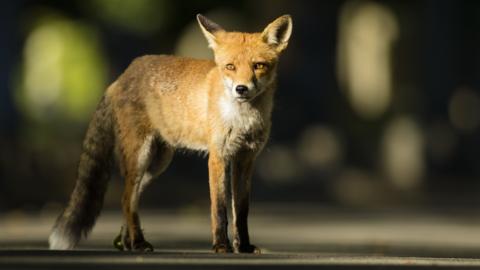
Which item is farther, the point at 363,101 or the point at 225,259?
the point at 363,101

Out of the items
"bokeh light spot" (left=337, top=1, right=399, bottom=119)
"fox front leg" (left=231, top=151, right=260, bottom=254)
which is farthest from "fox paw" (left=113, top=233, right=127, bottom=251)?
"bokeh light spot" (left=337, top=1, right=399, bottom=119)

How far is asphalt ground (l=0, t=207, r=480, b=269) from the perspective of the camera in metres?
12.0

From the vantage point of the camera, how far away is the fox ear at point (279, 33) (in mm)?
13102

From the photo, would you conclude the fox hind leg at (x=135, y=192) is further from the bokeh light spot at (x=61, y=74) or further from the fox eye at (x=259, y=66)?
the bokeh light spot at (x=61, y=74)

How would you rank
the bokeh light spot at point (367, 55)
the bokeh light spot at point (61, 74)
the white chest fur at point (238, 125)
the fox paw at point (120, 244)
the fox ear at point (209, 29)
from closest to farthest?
the white chest fur at point (238, 125) → the fox ear at point (209, 29) → the fox paw at point (120, 244) → the bokeh light spot at point (367, 55) → the bokeh light spot at point (61, 74)

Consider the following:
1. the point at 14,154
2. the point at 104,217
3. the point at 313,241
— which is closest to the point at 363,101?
the point at 14,154

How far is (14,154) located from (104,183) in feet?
42.7

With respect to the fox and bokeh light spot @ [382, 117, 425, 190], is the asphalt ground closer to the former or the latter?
the fox

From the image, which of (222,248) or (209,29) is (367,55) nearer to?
(209,29)

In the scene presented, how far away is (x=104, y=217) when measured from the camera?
21312 millimetres

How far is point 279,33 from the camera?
1320cm

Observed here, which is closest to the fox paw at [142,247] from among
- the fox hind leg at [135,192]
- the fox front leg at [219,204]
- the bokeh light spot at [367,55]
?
the fox hind leg at [135,192]

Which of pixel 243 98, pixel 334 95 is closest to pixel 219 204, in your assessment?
pixel 243 98

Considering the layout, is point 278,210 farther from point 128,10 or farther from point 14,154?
point 128,10
